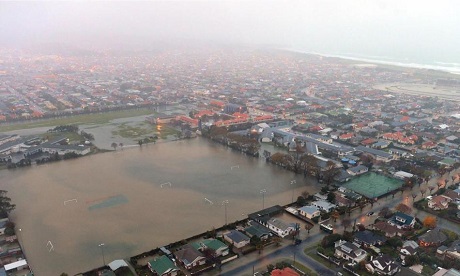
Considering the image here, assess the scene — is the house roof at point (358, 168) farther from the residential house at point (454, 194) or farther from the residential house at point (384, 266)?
the residential house at point (384, 266)

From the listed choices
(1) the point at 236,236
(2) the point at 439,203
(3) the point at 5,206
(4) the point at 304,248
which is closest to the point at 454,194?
(2) the point at 439,203

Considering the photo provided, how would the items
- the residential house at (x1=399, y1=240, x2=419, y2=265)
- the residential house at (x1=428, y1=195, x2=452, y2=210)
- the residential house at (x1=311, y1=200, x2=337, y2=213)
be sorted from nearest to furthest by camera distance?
the residential house at (x1=399, y1=240, x2=419, y2=265) < the residential house at (x1=311, y1=200, x2=337, y2=213) < the residential house at (x1=428, y1=195, x2=452, y2=210)

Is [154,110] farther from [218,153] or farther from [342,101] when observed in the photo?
[342,101]

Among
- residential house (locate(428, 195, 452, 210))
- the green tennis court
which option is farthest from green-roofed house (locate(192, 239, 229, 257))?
residential house (locate(428, 195, 452, 210))

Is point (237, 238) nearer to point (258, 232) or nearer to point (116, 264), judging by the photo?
point (258, 232)

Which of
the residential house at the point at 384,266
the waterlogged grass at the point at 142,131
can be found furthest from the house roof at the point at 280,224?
the waterlogged grass at the point at 142,131

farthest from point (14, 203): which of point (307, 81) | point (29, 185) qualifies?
point (307, 81)

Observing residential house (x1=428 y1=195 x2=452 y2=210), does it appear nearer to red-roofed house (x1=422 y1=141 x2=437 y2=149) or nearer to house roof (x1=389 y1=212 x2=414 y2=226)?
house roof (x1=389 y1=212 x2=414 y2=226)
